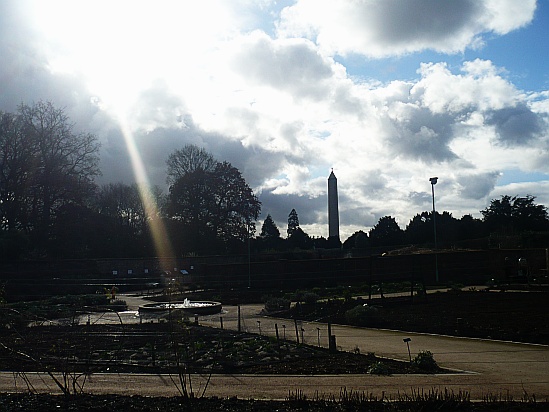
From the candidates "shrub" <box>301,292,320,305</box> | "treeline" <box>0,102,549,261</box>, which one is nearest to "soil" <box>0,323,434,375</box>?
"shrub" <box>301,292,320,305</box>

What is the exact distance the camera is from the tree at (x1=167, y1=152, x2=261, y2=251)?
185 ft

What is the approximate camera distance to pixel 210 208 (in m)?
57.8

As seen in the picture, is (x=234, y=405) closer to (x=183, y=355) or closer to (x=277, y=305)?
(x=183, y=355)

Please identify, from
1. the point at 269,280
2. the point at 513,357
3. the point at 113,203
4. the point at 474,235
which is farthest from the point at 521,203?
the point at 513,357

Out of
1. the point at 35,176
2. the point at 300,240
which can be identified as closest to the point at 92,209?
the point at 35,176

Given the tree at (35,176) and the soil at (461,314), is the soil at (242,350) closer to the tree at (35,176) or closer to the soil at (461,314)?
the soil at (461,314)

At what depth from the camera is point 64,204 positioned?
1944 inches

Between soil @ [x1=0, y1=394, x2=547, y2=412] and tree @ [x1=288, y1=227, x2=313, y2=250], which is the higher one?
tree @ [x1=288, y1=227, x2=313, y2=250]

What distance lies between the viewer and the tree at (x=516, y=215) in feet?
217

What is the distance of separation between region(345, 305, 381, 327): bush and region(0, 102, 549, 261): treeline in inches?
948

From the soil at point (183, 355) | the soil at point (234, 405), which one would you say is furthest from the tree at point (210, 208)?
the soil at point (234, 405)

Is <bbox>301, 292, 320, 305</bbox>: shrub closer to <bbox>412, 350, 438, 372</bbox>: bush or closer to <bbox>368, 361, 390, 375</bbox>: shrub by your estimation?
<bbox>412, 350, 438, 372</bbox>: bush

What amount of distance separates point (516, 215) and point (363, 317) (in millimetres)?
56675

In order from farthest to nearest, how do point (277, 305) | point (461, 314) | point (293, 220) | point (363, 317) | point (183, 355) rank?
1. point (293, 220)
2. point (277, 305)
3. point (363, 317)
4. point (461, 314)
5. point (183, 355)
